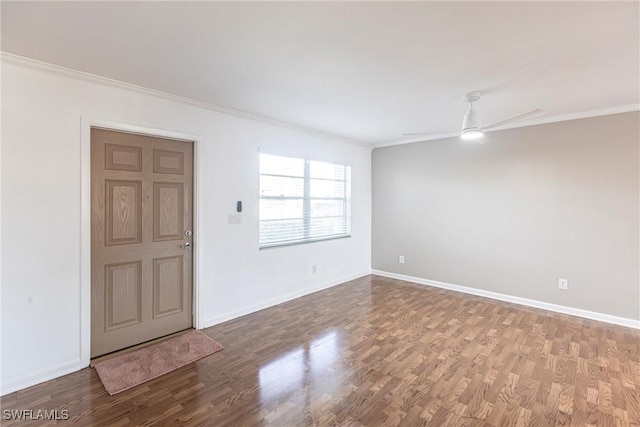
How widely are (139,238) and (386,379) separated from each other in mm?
2573

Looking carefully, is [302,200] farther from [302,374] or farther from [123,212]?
[302,374]

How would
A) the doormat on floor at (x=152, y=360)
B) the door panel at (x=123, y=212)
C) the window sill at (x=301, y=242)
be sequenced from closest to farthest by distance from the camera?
the doormat on floor at (x=152, y=360) < the door panel at (x=123, y=212) < the window sill at (x=301, y=242)

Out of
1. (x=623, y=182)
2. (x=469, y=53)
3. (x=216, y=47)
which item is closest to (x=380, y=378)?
(x=469, y=53)

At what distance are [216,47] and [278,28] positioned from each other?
1.70ft

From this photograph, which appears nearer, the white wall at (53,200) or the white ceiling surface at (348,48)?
the white ceiling surface at (348,48)

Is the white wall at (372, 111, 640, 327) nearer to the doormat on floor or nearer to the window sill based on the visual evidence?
the window sill

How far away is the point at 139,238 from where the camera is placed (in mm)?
2963

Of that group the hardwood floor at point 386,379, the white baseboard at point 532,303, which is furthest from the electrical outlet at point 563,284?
the hardwood floor at point 386,379

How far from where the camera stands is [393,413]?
2.04m

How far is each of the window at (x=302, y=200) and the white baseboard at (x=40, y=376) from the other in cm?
214

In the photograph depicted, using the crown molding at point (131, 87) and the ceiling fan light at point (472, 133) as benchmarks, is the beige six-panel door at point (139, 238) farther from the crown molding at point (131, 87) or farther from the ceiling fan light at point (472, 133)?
the ceiling fan light at point (472, 133)

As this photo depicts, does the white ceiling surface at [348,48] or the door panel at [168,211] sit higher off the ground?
the white ceiling surface at [348,48]

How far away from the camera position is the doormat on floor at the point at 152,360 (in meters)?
2.39

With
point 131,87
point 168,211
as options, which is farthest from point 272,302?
point 131,87
